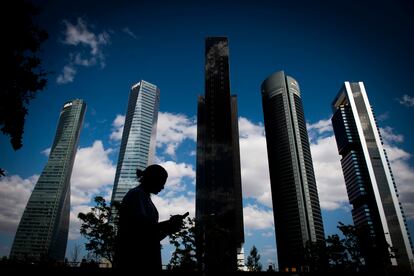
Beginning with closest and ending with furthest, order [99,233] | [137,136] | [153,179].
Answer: [153,179] < [99,233] < [137,136]

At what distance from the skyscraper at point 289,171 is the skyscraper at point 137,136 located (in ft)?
250

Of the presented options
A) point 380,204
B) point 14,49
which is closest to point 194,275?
point 14,49

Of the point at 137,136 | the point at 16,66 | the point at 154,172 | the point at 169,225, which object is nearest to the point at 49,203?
the point at 137,136

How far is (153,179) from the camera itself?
316 cm

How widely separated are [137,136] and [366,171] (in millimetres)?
135841

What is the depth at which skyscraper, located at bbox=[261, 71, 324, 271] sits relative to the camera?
5428 inches

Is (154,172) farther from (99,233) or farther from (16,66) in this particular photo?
(99,233)

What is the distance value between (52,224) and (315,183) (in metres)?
154

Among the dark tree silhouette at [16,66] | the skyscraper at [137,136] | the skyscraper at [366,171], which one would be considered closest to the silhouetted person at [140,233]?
the dark tree silhouette at [16,66]

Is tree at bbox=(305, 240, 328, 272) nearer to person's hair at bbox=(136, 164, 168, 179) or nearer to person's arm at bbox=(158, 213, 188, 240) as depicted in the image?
person's arm at bbox=(158, 213, 188, 240)

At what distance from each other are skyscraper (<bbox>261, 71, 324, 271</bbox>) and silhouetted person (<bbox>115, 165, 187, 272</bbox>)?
14102 centimetres

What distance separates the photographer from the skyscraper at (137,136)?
486 feet

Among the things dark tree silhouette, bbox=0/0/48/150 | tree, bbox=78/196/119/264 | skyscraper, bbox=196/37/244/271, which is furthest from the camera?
skyscraper, bbox=196/37/244/271

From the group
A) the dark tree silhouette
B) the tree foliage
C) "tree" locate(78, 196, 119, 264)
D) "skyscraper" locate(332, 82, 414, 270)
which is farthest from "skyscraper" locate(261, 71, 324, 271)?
the dark tree silhouette
